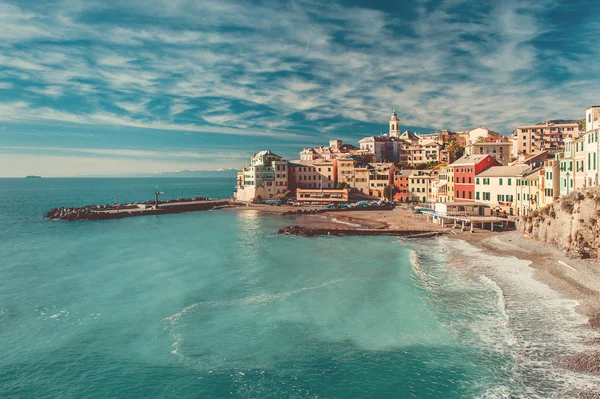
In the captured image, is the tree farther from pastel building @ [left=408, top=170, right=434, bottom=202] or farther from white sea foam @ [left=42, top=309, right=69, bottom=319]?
white sea foam @ [left=42, top=309, right=69, bottom=319]

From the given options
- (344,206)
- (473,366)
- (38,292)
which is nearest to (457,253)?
(473,366)

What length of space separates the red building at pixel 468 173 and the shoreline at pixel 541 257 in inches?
402

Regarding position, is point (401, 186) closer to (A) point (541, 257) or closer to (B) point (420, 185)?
(B) point (420, 185)

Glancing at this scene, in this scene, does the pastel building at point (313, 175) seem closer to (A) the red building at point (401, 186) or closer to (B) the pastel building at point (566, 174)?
(A) the red building at point (401, 186)

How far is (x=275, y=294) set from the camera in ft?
106

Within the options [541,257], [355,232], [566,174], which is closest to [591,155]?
[566,174]

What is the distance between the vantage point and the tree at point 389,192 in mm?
105037

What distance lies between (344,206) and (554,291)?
2686 inches

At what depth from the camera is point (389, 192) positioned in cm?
10544

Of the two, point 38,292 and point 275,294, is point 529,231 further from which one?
point 38,292

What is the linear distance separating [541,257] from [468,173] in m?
35.5

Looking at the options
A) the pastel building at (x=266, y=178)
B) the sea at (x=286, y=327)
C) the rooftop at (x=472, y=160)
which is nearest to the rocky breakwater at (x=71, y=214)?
the sea at (x=286, y=327)

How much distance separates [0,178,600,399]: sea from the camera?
19.3 metres

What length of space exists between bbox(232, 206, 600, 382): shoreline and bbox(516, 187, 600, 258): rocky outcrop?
1268 millimetres
